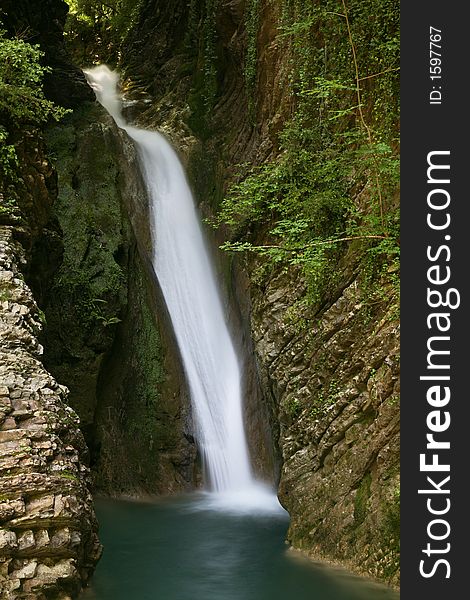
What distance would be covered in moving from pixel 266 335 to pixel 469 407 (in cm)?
543

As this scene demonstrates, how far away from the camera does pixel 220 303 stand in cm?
1487

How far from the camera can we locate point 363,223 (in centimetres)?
869

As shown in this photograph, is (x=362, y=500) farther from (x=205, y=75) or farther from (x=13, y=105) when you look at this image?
(x=205, y=75)

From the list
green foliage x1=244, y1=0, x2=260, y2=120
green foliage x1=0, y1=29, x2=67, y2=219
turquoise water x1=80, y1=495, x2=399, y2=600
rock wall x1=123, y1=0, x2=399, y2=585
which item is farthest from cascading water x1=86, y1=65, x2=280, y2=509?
green foliage x1=0, y1=29, x2=67, y2=219

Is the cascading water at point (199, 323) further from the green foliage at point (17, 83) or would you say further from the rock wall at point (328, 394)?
the green foliage at point (17, 83)

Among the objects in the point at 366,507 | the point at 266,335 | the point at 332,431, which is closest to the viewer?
the point at 366,507

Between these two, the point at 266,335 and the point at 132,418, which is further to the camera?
the point at 132,418

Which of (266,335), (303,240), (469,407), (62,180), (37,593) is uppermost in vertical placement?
(62,180)

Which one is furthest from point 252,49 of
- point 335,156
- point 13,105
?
point 13,105

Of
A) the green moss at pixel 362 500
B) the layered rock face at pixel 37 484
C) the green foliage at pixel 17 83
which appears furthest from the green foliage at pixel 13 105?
the green moss at pixel 362 500

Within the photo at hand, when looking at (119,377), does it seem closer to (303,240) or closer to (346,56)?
(303,240)

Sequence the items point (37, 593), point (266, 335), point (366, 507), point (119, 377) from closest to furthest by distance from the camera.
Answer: point (37, 593)
point (366, 507)
point (266, 335)
point (119, 377)

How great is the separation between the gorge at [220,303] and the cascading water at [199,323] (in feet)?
0.18

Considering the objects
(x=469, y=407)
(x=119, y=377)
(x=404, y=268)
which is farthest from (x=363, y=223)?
(x=119, y=377)
